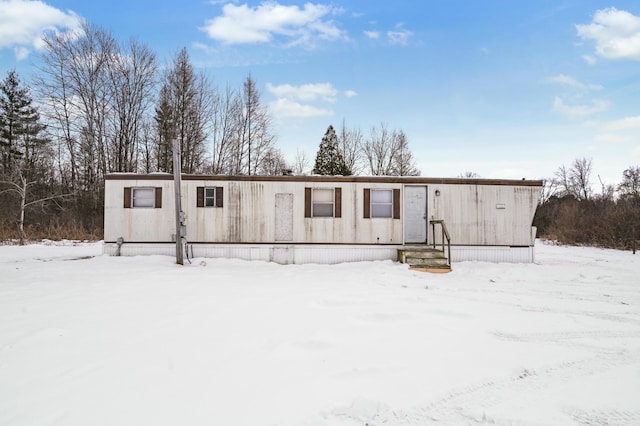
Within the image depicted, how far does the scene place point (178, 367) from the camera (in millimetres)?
3229

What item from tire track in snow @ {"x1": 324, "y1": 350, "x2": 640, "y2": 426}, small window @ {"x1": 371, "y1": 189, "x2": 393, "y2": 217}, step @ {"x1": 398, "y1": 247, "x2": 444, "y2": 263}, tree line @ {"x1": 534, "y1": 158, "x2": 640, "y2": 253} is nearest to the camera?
tire track in snow @ {"x1": 324, "y1": 350, "x2": 640, "y2": 426}

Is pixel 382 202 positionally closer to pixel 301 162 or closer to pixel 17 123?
pixel 301 162

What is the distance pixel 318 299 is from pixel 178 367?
3008 mm

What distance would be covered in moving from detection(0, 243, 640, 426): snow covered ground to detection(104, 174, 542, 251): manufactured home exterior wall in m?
3.34

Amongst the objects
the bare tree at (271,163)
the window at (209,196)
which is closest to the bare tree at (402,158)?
the bare tree at (271,163)

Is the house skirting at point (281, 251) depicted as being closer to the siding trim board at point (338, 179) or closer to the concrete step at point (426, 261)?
the concrete step at point (426, 261)

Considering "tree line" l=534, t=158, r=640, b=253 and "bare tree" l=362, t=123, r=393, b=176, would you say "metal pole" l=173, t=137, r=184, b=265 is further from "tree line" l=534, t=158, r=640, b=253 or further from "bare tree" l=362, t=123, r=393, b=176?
"bare tree" l=362, t=123, r=393, b=176

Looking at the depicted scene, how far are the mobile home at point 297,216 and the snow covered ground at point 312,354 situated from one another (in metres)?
3.29

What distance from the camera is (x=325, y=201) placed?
1055 cm

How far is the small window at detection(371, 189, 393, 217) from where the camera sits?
34.8 ft

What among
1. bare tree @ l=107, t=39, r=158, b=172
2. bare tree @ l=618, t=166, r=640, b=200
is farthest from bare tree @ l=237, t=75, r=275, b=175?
bare tree @ l=618, t=166, r=640, b=200

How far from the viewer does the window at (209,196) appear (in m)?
10.4

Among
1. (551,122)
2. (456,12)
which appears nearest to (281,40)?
(456,12)

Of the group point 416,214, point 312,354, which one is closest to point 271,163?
point 416,214
